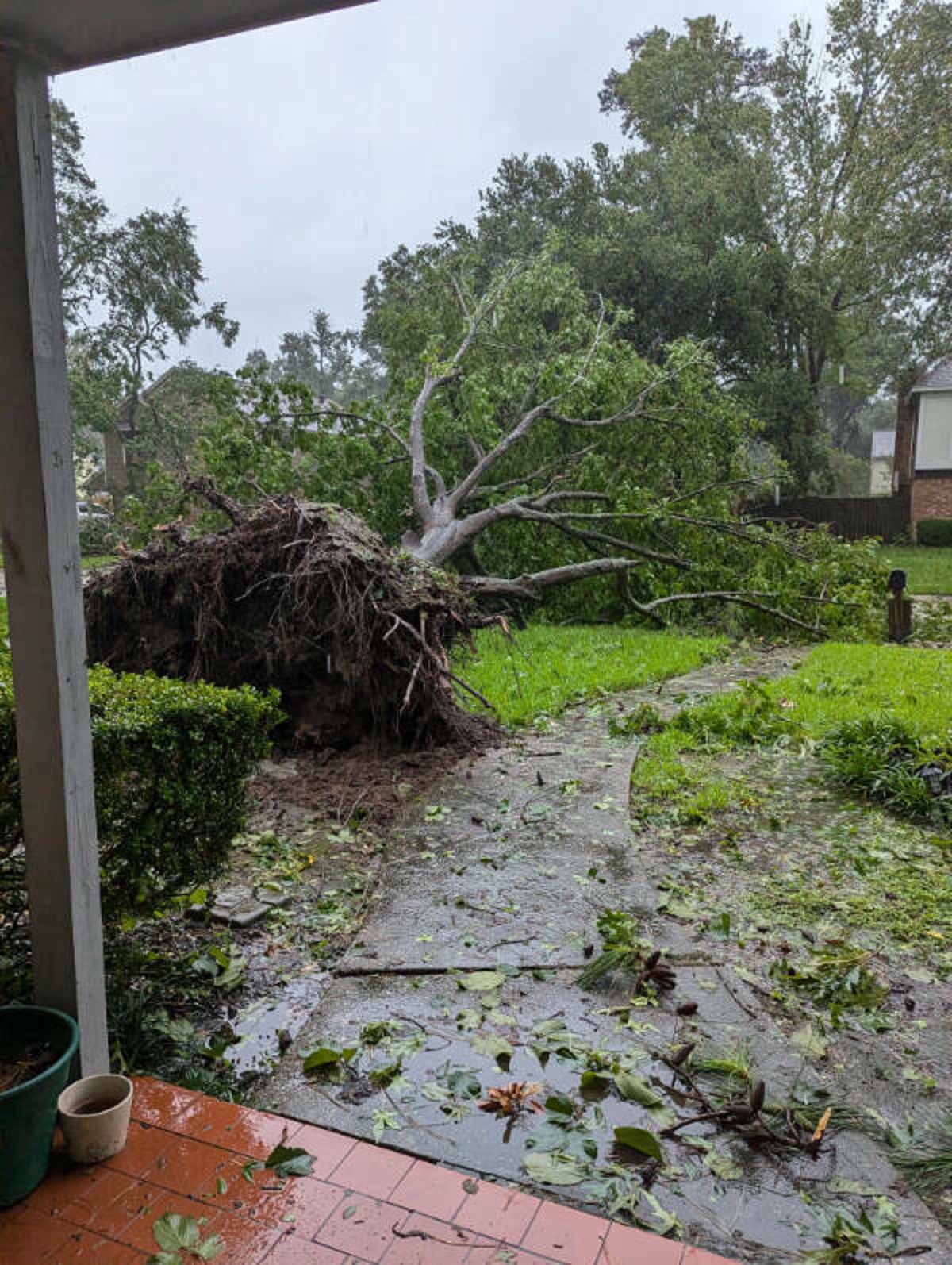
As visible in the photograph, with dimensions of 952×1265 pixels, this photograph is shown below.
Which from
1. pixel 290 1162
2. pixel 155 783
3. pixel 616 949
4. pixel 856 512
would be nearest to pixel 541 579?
pixel 616 949

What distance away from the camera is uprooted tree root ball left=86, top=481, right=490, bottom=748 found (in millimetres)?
4703

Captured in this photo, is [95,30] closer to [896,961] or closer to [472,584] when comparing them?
[896,961]

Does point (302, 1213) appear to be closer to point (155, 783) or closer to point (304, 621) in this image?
point (155, 783)

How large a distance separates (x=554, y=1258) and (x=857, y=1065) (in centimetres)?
103

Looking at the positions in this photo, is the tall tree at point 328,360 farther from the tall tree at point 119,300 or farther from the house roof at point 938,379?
the house roof at point 938,379

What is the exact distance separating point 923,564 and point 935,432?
24.4ft

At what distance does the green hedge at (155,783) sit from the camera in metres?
2.22

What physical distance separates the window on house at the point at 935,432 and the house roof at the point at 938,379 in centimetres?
15

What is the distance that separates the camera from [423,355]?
857cm

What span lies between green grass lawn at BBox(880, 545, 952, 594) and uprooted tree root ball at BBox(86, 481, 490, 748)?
8.69m

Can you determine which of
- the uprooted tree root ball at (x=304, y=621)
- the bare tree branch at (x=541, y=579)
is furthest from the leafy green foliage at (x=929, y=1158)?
the bare tree branch at (x=541, y=579)

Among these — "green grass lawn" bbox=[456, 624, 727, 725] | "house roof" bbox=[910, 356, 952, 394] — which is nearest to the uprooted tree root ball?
"green grass lawn" bbox=[456, 624, 727, 725]

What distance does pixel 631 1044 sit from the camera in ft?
7.23

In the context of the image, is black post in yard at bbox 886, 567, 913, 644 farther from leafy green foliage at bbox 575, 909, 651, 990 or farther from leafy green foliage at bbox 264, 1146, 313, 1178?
leafy green foliage at bbox 264, 1146, 313, 1178
